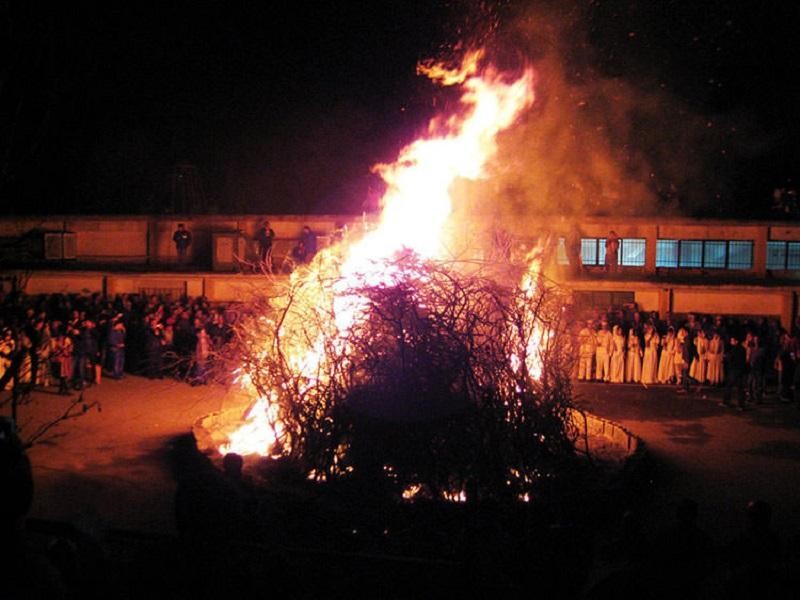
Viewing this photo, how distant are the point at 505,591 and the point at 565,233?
19.2 m

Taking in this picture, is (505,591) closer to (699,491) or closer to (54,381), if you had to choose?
(699,491)

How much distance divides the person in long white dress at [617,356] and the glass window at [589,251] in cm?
442

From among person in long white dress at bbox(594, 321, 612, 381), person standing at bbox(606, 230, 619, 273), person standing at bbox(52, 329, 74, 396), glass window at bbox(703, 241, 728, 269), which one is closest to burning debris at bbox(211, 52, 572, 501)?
person standing at bbox(52, 329, 74, 396)

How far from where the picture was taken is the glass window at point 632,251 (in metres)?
23.2

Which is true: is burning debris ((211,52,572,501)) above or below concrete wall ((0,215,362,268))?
below

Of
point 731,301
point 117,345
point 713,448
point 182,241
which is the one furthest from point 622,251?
point 117,345

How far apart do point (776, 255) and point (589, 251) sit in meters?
5.55

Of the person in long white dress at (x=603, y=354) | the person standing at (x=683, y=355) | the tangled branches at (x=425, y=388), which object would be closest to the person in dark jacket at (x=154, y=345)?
the tangled branches at (x=425, y=388)

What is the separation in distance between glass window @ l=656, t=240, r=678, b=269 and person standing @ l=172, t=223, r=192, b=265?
48.7 feet

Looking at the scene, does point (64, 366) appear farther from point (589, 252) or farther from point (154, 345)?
point (589, 252)

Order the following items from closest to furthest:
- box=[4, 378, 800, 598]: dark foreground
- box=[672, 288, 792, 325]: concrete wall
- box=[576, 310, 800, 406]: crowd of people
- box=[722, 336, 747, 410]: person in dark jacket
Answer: box=[4, 378, 800, 598]: dark foreground, box=[722, 336, 747, 410]: person in dark jacket, box=[576, 310, 800, 406]: crowd of people, box=[672, 288, 792, 325]: concrete wall

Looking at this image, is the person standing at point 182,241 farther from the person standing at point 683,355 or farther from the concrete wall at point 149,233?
the person standing at point 683,355

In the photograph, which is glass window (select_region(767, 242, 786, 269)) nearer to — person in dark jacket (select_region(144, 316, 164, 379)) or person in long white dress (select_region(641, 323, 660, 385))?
person in long white dress (select_region(641, 323, 660, 385))

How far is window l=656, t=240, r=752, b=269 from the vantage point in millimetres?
23031
